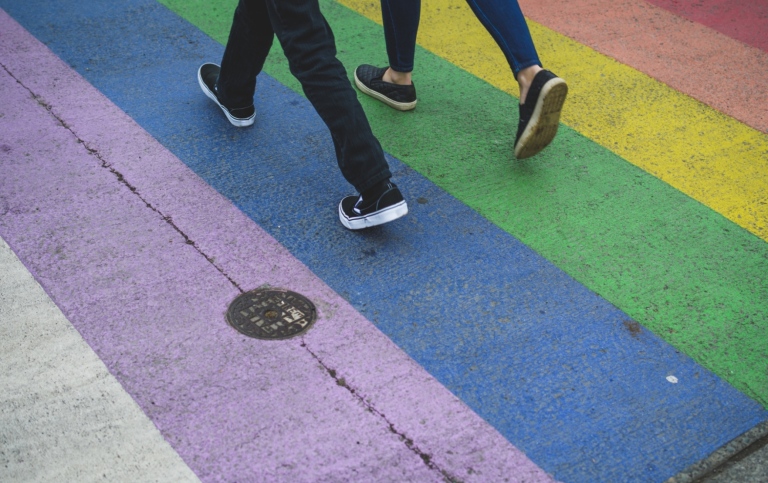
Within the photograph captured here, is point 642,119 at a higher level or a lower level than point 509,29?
lower

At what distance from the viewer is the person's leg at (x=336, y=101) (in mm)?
3115

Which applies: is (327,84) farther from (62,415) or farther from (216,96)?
(62,415)

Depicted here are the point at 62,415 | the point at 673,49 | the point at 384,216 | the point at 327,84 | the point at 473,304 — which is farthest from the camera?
the point at 673,49

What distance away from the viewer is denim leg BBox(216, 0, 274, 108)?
11.9 ft

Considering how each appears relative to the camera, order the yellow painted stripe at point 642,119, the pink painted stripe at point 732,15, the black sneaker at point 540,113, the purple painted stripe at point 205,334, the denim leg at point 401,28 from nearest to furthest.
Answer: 1. the purple painted stripe at point 205,334
2. the black sneaker at point 540,113
3. the yellow painted stripe at point 642,119
4. the denim leg at point 401,28
5. the pink painted stripe at point 732,15

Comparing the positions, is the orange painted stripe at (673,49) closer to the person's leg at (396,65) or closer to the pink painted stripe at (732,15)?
the pink painted stripe at (732,15)

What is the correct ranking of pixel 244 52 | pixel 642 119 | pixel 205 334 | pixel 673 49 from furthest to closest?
pixel 673 49 → pixel 642 119 → pixel 244 52 → pixel 205 334

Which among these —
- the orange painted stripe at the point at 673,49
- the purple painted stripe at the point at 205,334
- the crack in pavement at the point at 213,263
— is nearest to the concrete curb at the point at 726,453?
the purple painted stripe at the point at 205,334

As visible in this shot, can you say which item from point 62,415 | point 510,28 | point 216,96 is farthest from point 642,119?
point 62,415

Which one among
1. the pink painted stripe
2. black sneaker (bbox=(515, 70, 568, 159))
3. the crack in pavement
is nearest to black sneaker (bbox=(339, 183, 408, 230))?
the crack in pavement

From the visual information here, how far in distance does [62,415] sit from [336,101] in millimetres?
1499

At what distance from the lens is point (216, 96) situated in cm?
407

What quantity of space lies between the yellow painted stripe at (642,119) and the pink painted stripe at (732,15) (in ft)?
2.84

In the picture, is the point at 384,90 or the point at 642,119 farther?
the point at 642,119
